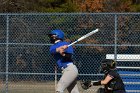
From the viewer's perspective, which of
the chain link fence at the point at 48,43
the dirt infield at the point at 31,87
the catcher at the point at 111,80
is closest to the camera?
the catcher at the point at 111,80

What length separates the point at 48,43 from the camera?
14.6m

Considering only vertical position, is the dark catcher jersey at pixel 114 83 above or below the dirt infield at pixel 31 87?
above

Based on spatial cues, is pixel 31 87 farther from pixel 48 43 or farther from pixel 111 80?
pixel 111 80

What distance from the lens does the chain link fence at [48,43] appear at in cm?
1476

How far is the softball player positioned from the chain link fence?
10.3 feet

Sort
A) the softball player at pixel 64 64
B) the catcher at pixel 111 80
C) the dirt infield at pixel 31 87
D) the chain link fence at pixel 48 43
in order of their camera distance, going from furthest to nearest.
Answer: the dirt infield at pixel 31 87 → the chain link fence at pixel 48 43 → the softball player at pixel 64 64 → the catcher at pixel 111 80

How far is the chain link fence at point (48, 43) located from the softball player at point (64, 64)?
3.13 m

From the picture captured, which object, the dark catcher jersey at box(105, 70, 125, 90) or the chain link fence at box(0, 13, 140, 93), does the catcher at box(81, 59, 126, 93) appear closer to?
the dark catcher jersey at box(105, 70, 125, 90)

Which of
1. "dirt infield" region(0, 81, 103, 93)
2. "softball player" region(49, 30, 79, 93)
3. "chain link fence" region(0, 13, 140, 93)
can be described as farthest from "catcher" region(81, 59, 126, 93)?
"dirt infield" region(0, 81, 103, 93)

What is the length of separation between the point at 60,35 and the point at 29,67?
13.6ft

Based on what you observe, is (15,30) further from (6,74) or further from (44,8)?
(44,8)

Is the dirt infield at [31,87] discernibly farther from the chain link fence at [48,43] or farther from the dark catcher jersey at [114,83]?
the dark catcher jersey at [114,83]

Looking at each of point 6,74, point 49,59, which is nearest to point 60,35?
point 6,74

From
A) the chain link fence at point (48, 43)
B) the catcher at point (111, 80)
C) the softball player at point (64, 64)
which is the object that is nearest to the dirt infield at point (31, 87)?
the chain link fence at point (48, 43)
